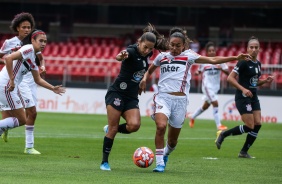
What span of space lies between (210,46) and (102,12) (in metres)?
18.5

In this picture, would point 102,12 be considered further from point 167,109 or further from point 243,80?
point 167,109

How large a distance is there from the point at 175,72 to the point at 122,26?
28.4 metres

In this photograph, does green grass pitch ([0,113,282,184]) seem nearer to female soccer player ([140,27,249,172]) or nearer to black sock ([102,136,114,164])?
black sock ([102,136,114,164])

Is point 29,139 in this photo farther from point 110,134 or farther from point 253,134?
point 253,134

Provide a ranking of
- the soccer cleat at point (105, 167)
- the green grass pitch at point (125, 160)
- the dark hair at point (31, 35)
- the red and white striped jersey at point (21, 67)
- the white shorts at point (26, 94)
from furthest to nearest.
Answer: the white shorts at point (26, 94) → the dark hair at point (31, 35) → the red and white striped jersey at point (21, 67) → the soccer cleat at point (105, 167) → the green grass pitch at point (125, 160)

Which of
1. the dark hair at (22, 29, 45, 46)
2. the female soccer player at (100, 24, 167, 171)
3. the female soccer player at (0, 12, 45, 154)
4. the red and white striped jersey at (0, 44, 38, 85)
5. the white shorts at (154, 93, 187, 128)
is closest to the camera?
the female soccer player at (100, 24, 167, 171)

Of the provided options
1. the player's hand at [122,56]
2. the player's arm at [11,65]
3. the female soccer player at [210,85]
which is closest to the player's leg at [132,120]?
the player's hand at [122,56]

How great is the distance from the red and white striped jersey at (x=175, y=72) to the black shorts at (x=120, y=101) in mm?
508

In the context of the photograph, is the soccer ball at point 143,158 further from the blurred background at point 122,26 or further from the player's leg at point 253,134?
the blurred background at point 122,26

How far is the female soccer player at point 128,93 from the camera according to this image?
1268cm

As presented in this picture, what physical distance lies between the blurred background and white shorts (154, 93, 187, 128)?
19.2 m

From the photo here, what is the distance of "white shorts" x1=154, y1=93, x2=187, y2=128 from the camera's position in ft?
42.0

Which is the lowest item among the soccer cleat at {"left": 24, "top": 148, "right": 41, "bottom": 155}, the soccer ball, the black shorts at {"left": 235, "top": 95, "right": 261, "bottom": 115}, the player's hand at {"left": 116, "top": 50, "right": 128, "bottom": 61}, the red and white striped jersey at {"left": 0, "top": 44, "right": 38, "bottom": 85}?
the soccer cleat at {"left": 24, "top": 148, "right": 41, "bottom": 155}

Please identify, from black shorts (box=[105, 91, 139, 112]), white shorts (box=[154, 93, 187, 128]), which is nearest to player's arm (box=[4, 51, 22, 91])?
black shorts (box=[105, 91, 139, 112])
